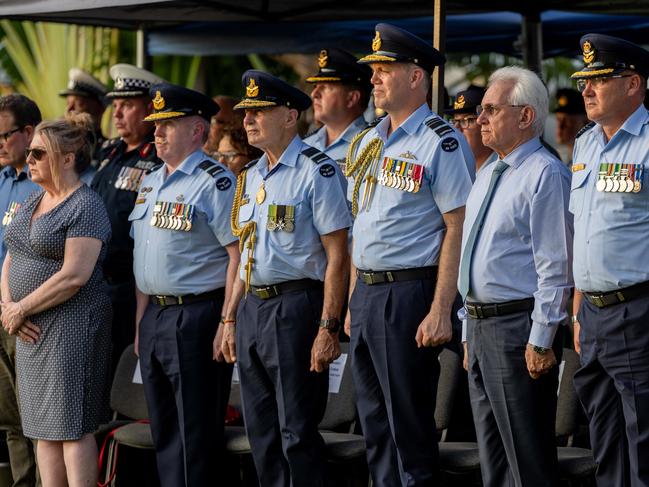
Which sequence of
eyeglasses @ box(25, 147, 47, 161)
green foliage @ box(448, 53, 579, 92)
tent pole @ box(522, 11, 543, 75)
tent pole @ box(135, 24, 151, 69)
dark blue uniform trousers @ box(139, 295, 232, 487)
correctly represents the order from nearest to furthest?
dark blue uniform trousers @ box(139, 295, 232, 487), eyeglasses @ box(25, 147, 47, 161), tent pole @ box(522, 11, 543, 75), tent pole @ box(135, 24, 151, 69), green foliage @ box(448, 53, 579, 92)

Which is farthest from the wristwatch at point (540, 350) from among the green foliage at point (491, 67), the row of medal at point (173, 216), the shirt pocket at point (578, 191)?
the green foliage at point (491, 67)

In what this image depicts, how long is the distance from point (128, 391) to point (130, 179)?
1.16m

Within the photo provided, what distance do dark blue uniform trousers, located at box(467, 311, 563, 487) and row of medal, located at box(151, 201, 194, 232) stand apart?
5.80 ft

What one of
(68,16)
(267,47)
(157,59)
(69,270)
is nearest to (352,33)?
(267,47)

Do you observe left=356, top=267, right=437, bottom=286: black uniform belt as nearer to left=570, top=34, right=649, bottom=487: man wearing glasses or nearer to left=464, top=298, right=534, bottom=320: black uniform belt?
left=464, top=298, right=534, bottom=320: black uniform belt

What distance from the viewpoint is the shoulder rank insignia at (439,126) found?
5.27 m

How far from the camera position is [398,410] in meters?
5.22

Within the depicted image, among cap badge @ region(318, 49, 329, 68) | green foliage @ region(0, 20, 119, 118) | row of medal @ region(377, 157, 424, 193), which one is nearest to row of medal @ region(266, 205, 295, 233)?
row of medal @ region(377, 157, 424, 193)

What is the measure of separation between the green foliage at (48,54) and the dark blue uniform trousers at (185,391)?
10.4 meters

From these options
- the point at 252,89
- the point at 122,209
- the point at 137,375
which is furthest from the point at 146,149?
the point at 252,89

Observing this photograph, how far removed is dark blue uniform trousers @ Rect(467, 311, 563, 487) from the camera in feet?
15.9

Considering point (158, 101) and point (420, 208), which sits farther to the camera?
point (158, 101)

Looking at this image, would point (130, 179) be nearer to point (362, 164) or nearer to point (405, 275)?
point (362, 164)

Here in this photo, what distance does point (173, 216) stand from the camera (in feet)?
20.2
